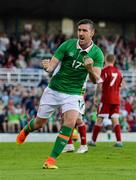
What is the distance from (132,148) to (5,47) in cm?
1559

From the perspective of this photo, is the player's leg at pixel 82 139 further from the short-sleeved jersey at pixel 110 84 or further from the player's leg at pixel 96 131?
the short-sleeved jersey at pixel 110 84

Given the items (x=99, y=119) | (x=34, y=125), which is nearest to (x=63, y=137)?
(x=34, y=125)

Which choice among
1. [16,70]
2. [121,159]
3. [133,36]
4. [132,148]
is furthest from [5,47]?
[121,159]

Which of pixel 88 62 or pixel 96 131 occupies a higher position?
pixel 88 62

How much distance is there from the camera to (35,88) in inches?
→ 1168

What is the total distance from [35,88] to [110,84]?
10.8m

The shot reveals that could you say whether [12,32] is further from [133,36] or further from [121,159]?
[121,159]

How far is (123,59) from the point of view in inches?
1380

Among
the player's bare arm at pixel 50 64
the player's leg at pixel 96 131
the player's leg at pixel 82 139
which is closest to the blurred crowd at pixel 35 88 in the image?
the player's leg at pixel 96 131

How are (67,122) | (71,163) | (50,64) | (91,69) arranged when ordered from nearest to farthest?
(91,69) < (67,122) < (50,64) < (71,163)

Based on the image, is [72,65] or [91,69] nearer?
[91,69]

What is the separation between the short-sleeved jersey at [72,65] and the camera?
1345cm

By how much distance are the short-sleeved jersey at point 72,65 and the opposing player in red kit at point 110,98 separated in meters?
5.19

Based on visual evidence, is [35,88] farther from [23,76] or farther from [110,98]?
[110,98]
